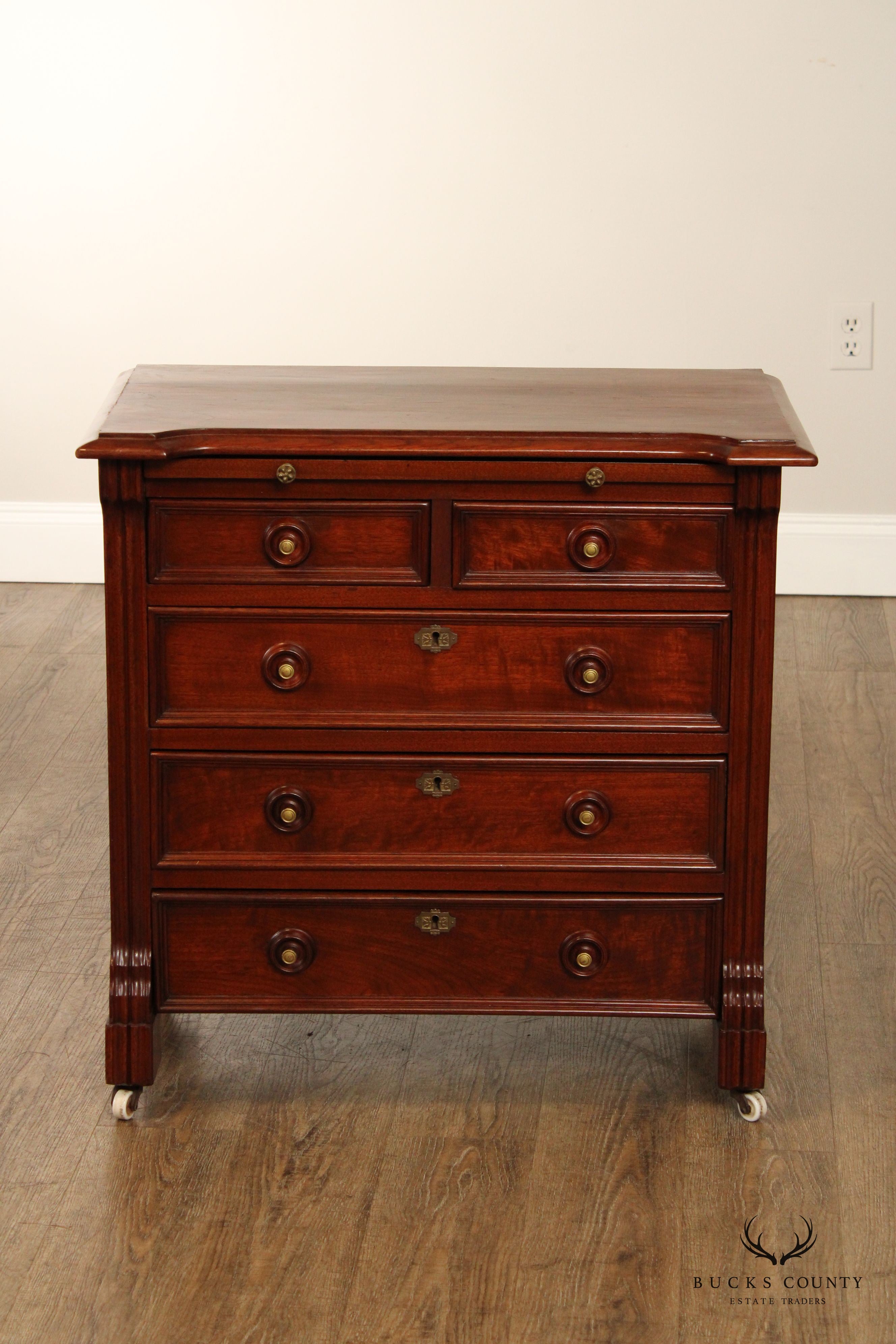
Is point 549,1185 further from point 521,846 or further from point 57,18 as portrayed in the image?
point 57,18

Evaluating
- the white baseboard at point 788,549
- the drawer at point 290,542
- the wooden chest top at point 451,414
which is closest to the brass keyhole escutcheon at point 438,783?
the drawer at point 290,542

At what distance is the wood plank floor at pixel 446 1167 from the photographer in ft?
5.60

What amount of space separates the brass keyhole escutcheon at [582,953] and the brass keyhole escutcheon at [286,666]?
1.47 feet

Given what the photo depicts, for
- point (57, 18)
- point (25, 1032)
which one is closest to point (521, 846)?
point (25, 1032)

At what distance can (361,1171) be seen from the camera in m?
1.92

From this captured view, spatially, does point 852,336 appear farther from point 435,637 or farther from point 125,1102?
point 125,1102

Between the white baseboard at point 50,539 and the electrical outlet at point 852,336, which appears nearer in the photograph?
the electrical outlet at point 852,336

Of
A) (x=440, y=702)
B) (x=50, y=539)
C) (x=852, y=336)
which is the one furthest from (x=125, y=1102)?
(x=852, y=336)

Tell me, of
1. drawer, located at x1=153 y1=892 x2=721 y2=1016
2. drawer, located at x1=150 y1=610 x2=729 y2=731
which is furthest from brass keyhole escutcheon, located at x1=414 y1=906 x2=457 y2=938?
drawer, located at x1=150 y1=610 x2=729 y2=731

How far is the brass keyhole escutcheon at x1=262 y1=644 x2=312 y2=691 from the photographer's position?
188 centimetres

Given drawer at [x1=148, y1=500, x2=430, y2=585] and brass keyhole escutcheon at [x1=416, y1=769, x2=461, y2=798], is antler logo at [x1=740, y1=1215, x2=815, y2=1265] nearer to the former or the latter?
brass keyhole escutcheon at [x1=416, y1=769, x2=461, y2=798]

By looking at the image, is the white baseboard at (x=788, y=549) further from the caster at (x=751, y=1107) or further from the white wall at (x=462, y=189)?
the caster at (x=751, y=1107)

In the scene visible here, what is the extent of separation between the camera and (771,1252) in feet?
5.89

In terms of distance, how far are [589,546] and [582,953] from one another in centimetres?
49
